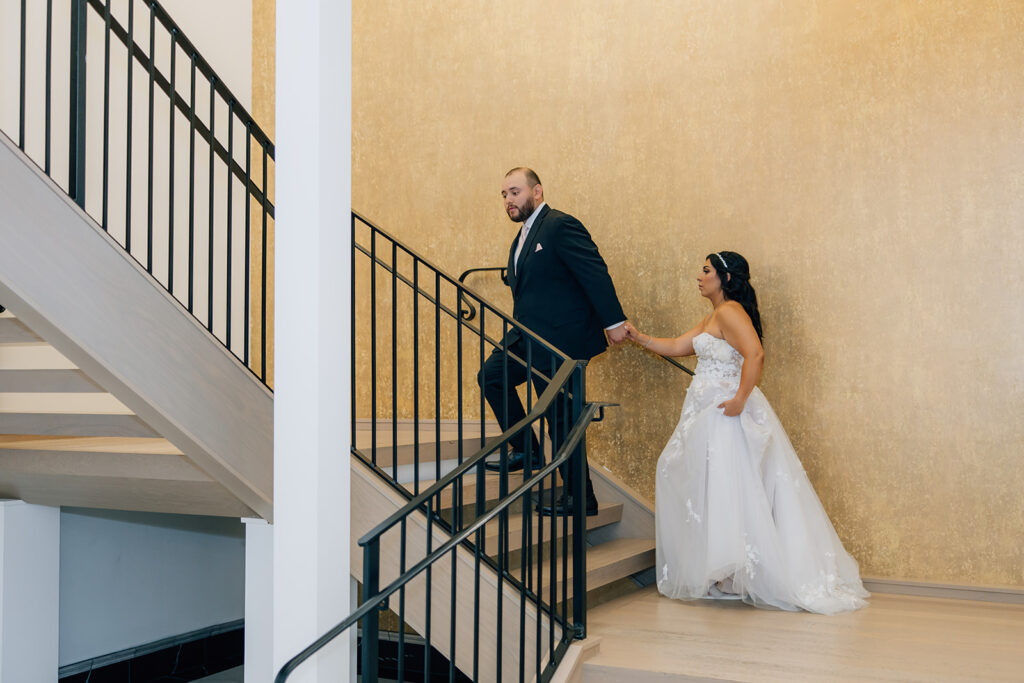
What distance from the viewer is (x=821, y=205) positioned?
4723 mm

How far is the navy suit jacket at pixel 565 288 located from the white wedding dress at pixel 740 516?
0.57 metres

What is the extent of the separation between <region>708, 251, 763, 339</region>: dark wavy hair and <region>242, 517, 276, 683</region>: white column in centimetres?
250

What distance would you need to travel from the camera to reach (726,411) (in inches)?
165

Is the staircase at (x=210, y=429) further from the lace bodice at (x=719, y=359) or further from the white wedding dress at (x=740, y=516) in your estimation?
the lace bodice at (x=719, y=359)

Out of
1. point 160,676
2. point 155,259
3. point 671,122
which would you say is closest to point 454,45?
point 671,122

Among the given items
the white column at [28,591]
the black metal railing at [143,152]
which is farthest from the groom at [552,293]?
the white column at [28,591]

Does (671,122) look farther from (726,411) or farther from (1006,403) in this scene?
(1006,403)

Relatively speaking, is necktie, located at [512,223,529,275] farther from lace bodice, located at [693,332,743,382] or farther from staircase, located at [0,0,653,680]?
lace bodice, located at [693,332,743,382]

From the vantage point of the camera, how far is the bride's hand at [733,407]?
4172mm

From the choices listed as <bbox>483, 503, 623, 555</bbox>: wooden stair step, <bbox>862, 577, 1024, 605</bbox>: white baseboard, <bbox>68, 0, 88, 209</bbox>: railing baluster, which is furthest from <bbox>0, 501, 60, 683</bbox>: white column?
<bbox>862, 577, 1024, 605</bbox>: white baseboard

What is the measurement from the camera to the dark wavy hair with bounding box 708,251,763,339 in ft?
14.7

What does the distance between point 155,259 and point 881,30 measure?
173 inches

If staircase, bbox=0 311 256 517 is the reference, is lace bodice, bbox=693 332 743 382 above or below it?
above

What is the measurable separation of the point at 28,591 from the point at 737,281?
365 centimetres
